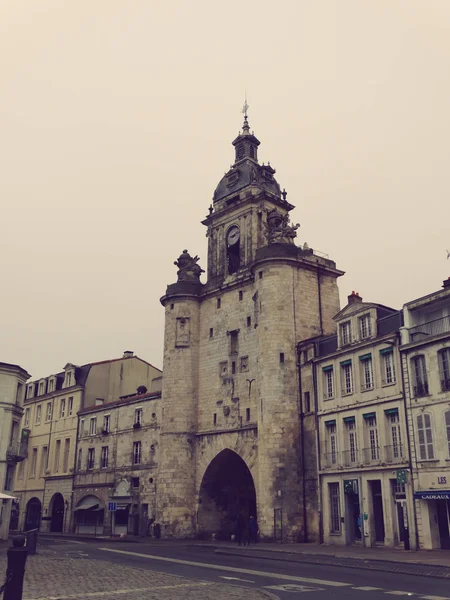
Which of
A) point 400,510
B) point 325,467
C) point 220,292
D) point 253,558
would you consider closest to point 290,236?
point 220,292

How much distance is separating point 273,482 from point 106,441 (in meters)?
19.2

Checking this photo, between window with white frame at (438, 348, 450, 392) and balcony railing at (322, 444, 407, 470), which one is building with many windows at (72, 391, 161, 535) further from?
window with white frame at (438, 348, 450, 392)

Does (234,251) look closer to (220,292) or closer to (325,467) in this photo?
(220,292)

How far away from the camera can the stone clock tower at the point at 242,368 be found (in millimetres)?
33844

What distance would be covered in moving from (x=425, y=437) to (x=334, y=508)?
24.3 ft

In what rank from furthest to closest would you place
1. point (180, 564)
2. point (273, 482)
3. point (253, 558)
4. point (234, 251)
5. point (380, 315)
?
point (234, 251) → point (273, 482) → point (380, 315) → point (253, 558) → point (180, 564)

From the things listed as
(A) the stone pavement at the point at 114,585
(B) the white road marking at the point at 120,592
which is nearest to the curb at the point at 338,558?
(A) the stone pavement at the point at 114,585

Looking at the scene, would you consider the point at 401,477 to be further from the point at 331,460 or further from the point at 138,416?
the point at 138,416

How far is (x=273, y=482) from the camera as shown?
3322cm

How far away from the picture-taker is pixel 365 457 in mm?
29297

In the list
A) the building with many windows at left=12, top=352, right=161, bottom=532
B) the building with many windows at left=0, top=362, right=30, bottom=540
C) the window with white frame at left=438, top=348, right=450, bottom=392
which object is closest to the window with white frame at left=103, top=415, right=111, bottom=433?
the building with many windows at left=12, top=352, right=161, bottom=532

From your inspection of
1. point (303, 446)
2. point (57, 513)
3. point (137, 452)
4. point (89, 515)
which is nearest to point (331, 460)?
point (303, 446)

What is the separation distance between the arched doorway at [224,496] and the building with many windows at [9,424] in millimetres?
11770

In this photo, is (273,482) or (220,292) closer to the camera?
(273,482)
